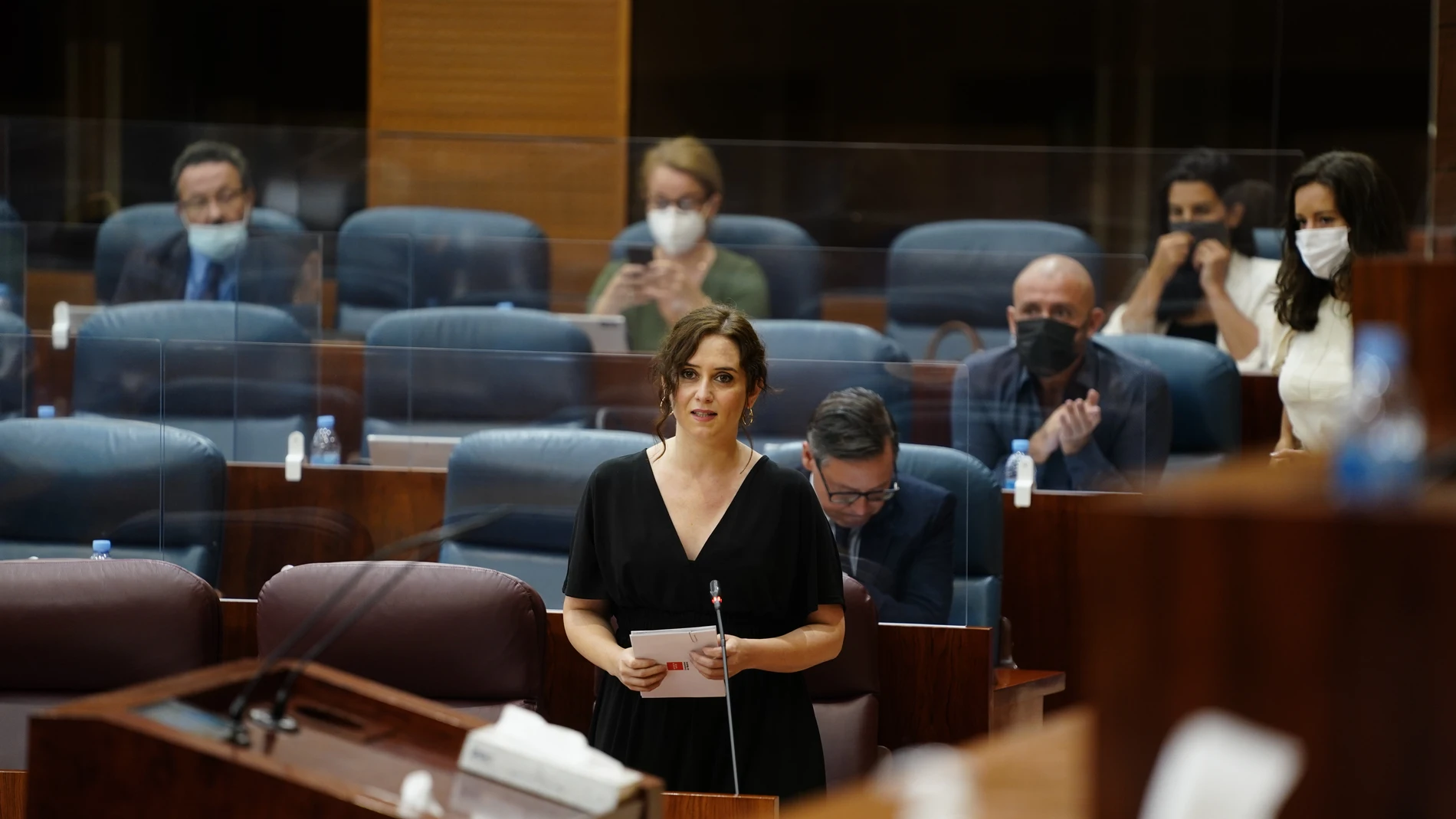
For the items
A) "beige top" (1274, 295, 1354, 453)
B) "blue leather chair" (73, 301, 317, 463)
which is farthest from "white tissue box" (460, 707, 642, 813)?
"blue leather chair" (73, 301, 317, 463)

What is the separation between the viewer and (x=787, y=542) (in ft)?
7.03

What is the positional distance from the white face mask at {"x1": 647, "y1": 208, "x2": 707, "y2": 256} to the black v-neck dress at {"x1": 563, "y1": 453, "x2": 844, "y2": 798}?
2.39m

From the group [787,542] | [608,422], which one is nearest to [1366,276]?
[787,542]

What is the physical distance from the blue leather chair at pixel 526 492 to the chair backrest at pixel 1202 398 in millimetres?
1295

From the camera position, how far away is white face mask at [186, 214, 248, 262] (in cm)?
455

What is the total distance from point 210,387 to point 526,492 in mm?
824

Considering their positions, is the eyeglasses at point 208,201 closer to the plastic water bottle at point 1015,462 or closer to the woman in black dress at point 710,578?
the plastic water bottle at point 1015,462

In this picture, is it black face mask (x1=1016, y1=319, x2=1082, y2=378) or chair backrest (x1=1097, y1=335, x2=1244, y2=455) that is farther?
chair backrest (x1=1097, y1=335, x2=1244, y2=455)

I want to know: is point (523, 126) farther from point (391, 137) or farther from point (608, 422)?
point (608, 422)

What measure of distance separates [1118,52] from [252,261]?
11.3ft

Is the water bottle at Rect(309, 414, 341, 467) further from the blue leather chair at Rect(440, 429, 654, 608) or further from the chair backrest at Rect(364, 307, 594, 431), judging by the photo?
the blue leather chair at Rect(440, 429, 654, 608)

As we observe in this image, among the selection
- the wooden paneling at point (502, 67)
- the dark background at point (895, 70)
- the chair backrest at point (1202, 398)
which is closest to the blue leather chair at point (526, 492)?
the chair backrest at point (1202, 398)

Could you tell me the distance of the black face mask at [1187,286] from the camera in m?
4.27

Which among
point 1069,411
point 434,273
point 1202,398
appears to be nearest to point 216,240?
point 434,273
